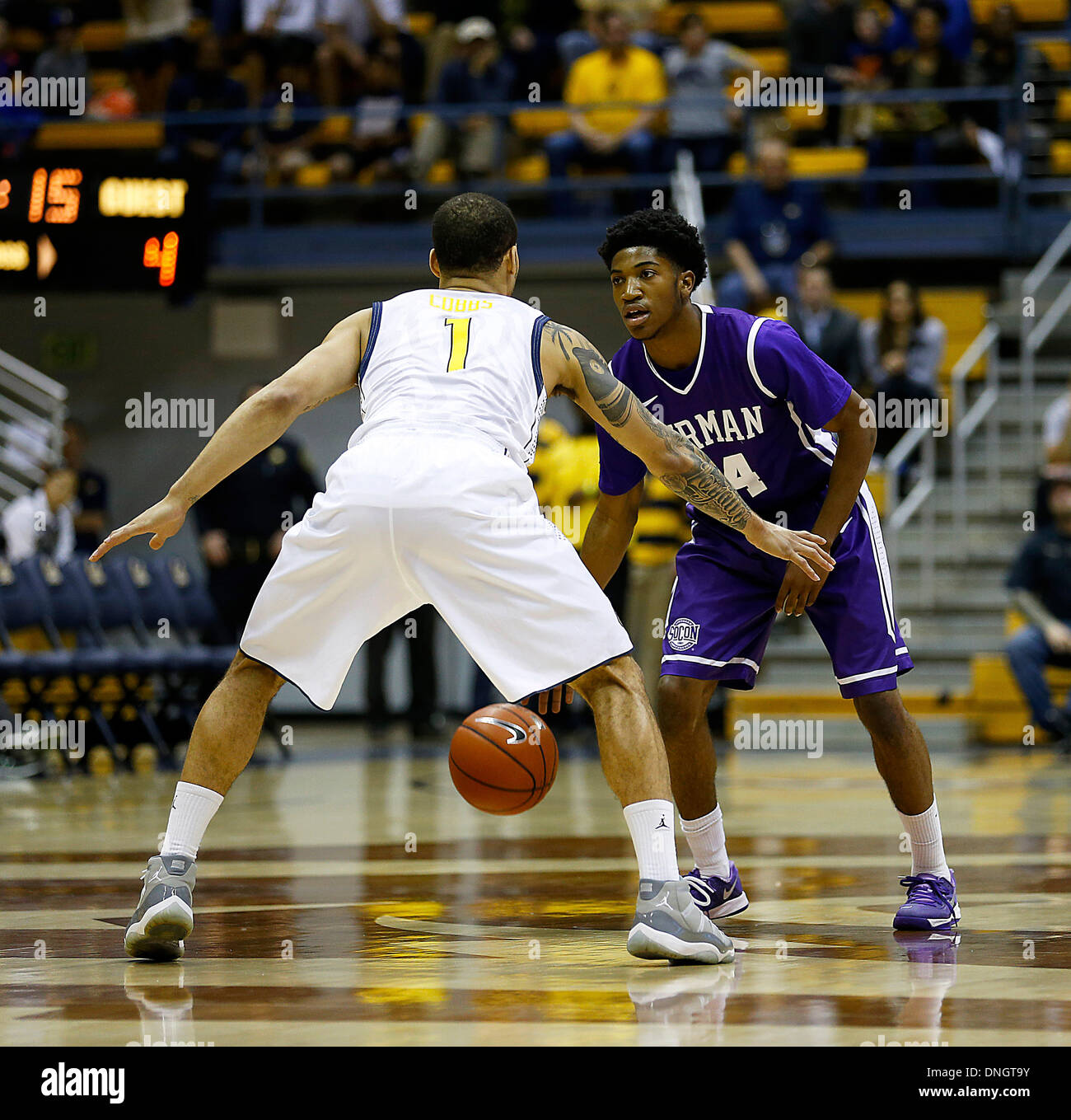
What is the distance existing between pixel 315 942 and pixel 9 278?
8.94 m

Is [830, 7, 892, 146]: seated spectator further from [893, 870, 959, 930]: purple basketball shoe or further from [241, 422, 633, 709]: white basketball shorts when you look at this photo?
[241, 422, 633, 709]: white basketball shorts

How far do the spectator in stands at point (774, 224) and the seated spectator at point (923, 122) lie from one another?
Answer: 1342 mm

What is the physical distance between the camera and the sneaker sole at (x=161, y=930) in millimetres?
4102

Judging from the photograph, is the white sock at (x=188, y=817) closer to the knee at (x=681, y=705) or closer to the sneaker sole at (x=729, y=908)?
the knee at (x=681, y=705)

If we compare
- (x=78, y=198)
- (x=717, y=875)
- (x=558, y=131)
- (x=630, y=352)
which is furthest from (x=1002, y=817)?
(x=558, y=131)

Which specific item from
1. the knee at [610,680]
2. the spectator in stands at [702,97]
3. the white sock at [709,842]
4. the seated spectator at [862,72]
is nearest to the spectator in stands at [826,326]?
the spectator in stands at [702,97]

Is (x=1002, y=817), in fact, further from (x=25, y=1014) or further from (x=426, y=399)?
(x=25, y=1014)

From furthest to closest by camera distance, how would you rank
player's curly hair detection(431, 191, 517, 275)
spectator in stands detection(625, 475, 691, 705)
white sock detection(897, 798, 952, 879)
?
1. spectator in stands detection(625, 475, 691, 705)
2. white sock detection(897, 798, 952, 879)
3. player's curly hair detection(431, 191, 517, 275)

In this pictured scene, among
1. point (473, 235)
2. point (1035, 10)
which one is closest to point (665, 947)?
point (473, 235)

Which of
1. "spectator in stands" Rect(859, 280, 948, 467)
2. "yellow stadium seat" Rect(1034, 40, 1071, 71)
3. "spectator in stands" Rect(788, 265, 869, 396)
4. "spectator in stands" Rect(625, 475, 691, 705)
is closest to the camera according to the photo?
"spectator in stands" Rect(625, 475, 691, 705)

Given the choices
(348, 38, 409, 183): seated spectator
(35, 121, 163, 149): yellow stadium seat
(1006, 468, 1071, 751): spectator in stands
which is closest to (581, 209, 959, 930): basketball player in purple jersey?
(1006, 468, 1071, 751): spectator in stands

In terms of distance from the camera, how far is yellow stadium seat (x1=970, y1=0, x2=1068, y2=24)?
15.9m

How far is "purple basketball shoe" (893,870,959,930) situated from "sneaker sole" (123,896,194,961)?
1.93m
